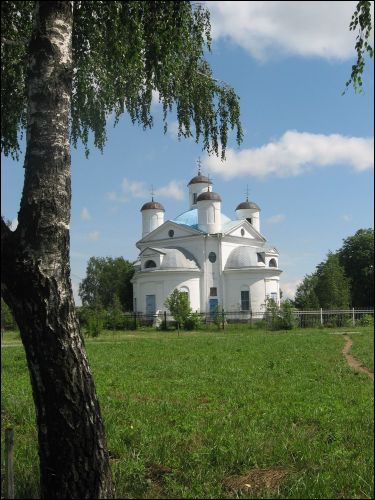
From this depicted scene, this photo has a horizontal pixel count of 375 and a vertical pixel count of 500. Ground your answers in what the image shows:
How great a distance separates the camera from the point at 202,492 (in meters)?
4.73

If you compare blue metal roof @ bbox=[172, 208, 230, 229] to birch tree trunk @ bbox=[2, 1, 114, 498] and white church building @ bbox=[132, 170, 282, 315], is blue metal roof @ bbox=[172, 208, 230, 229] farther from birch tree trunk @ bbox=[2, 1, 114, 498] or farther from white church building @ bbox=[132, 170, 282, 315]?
birch tree trunk @ bbox=[2, 1, 114, 498]

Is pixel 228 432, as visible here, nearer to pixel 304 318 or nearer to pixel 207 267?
pixel 304 318

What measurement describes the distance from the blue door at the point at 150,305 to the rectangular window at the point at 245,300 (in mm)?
6979

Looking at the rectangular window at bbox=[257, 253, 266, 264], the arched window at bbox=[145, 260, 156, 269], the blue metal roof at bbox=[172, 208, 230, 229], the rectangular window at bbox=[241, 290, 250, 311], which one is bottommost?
the rectangular window at bbox=[241, 290, 250, 311]

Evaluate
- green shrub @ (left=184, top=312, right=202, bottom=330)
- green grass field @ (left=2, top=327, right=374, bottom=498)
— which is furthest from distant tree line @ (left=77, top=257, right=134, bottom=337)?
green grass field @ (left=2, top=327, right=374, bottom=498)

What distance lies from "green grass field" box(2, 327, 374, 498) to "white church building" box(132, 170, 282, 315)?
105 feet

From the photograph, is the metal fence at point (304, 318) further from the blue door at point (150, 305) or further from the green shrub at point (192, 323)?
the blue door at point (150, 305)

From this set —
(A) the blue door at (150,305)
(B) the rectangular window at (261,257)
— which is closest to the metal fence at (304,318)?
(A) the blue door at (150,305)

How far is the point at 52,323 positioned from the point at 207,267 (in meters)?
42.1

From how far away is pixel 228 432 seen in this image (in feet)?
21.6

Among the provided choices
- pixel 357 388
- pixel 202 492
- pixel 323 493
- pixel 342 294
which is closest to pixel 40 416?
pixel 202 492

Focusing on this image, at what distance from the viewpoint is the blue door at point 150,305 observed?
4434 centimetres

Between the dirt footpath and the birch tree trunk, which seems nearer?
the birch tree trunk

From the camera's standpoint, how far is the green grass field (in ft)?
16.1
